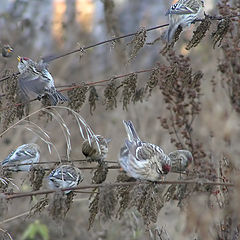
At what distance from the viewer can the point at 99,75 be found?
13711mm

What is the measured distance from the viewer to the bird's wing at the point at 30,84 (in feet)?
15.5

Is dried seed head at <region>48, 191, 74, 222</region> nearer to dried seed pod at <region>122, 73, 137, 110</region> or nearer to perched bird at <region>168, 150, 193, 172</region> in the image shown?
dried seed pod at <region>122, 73, 137, 110</region>

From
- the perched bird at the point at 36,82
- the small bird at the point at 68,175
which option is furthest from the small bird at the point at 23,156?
the perched bird at the point at 36,82

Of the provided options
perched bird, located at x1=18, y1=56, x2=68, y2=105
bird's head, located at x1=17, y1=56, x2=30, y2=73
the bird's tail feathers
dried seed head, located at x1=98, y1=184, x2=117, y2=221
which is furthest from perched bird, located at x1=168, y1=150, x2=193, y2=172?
dried seed head, located at x1=98, y1=184, x2=117, y2=221

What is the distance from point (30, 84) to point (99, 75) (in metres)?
8.81

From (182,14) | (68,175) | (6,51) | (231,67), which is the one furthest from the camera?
(231,67)

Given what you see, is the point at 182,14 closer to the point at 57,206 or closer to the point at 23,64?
the point at 23,64

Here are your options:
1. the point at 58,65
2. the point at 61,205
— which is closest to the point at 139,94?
the point at 61,205

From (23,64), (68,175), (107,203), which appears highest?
(23,64)

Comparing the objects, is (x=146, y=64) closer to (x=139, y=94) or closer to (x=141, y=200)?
(x=139, y=94)

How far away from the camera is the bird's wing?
4.72 metres

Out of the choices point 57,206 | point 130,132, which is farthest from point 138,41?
point 57,206

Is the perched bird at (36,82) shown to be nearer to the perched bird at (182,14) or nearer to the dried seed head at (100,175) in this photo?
the dried seed head at (100,175)

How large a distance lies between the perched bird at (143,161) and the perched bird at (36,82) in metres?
0.72
